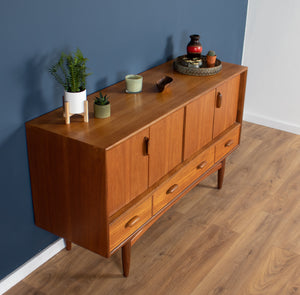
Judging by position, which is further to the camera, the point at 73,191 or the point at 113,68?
the point at 113,68

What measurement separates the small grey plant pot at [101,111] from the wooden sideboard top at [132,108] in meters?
0.02

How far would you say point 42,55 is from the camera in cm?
200

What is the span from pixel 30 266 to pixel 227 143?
4.49 ft

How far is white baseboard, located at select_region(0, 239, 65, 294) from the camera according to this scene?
7.16ft

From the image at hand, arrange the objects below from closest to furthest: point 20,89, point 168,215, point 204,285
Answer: point 20,89 < point 204,285 < point 168,215

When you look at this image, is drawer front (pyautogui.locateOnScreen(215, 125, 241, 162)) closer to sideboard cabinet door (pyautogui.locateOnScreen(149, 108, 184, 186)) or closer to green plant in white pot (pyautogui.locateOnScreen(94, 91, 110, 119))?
sideboard cabinet door (pyautogui.locateOnScreen(149, 108, 184, 186))

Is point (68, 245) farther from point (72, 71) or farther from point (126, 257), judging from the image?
point (72, 71)

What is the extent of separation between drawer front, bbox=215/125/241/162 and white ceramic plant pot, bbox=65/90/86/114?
40.7 inches

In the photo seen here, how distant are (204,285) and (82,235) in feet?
2.17

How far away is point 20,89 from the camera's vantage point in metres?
1.96

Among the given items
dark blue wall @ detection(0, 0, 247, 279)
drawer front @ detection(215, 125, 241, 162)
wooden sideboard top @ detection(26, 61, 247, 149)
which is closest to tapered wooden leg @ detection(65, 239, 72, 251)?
dark blue wall @ detection(0, 0, 247, 279)

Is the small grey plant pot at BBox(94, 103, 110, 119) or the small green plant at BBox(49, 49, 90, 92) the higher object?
the small green plant at BBox(49, 49, 90, 92)

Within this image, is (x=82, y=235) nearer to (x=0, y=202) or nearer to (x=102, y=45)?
(x=0, y=202)

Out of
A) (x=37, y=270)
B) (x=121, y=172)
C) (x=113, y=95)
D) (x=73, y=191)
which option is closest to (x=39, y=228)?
(x=37, y=270)
